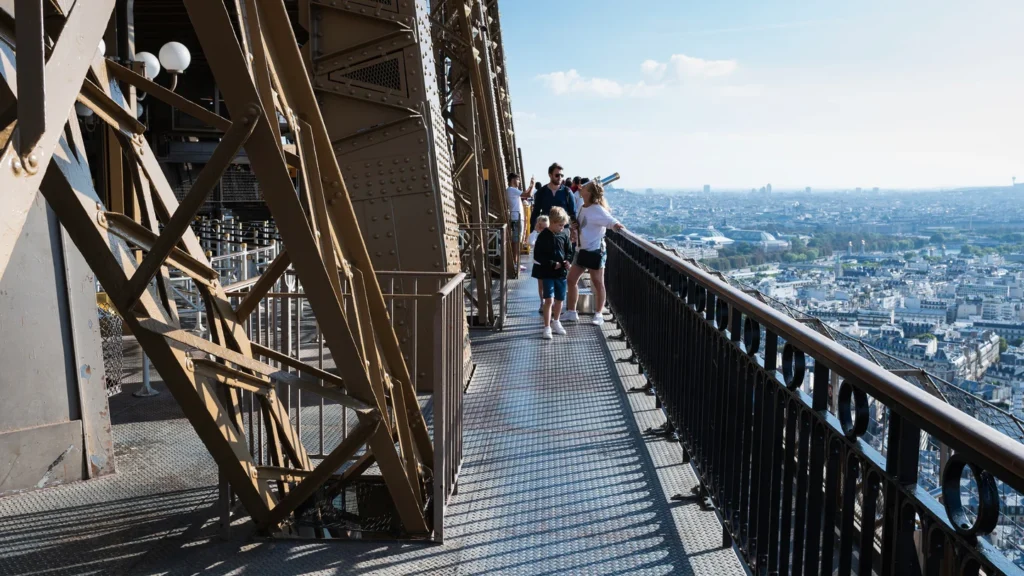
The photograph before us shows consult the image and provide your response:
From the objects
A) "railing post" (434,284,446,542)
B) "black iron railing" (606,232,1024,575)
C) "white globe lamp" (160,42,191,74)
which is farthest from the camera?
"white globe lamp" (160,42,191,74)

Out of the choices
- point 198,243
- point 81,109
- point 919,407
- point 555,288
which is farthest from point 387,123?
point 919,407

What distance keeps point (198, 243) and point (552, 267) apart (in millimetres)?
6917

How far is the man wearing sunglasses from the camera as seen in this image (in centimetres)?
1430

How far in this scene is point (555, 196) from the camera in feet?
47.3

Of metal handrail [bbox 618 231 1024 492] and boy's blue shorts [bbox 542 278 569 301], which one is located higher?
metal handrail [bbox 618 231 1024 492]

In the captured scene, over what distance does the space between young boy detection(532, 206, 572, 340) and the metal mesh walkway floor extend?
3525 millimetres

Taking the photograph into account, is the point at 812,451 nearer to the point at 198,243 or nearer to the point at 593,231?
the point at 198,243

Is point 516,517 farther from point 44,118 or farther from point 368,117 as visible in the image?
point 368,117

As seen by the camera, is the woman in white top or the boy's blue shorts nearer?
the woman in white top

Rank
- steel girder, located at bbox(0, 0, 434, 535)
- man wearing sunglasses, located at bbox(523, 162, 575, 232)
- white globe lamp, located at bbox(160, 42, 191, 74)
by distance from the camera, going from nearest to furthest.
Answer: steel girder, located at bbox(0, 0, 434, 535) → white globe lamp, located at bbox(160, 42, 191, 74) → man wearing sunglasses, located at bbox(523, 162, 575, 232)

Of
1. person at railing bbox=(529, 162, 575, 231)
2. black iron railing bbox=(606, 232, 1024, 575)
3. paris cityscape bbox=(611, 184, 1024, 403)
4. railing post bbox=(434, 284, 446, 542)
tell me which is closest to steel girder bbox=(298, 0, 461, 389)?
paris cityscape bbox=(611, 184, 1024, 403)

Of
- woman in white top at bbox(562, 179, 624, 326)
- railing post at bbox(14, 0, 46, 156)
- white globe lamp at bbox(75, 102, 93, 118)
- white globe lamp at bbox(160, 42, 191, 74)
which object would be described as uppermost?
white globe lamp at bbox(160, 42, 191, 74)

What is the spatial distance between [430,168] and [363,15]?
55.1 inches

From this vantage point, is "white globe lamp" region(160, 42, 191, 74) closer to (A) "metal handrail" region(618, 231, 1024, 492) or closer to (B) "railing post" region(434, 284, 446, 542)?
(B) "railing post" region(434, 284, 446, 542)
